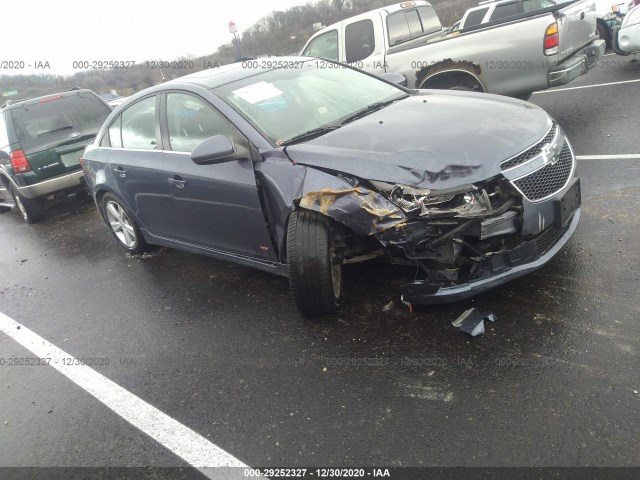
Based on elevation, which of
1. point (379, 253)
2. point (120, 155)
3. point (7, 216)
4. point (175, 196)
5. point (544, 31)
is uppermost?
point (544, 31)

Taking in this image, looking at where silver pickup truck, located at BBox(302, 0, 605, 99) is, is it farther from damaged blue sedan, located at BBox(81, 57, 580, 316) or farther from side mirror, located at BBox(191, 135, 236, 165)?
side mirror, located at BBox(191, 135, 236, 165)

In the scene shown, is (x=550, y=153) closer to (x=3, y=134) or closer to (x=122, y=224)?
(x=122, y=224)

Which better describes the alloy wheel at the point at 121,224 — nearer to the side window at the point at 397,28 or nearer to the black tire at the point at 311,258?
the black tire at the point at 311,258

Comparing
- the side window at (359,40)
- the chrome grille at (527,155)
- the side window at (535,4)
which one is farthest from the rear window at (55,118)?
the side window at (535,4)

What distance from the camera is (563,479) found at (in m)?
2.02

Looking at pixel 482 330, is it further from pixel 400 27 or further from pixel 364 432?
pixel 400 27

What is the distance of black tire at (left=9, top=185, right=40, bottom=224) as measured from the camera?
24.3 ft

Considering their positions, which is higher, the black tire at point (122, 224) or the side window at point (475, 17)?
the side window at point (475, 17)

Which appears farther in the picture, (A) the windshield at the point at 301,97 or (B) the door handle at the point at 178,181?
(B) the door handle at the point at 178,181

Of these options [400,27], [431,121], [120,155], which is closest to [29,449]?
[120,155]

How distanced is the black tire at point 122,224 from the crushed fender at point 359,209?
9.18ft

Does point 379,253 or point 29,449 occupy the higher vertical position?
point 379,253

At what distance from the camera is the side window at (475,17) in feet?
33.1

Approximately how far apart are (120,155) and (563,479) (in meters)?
4.43
